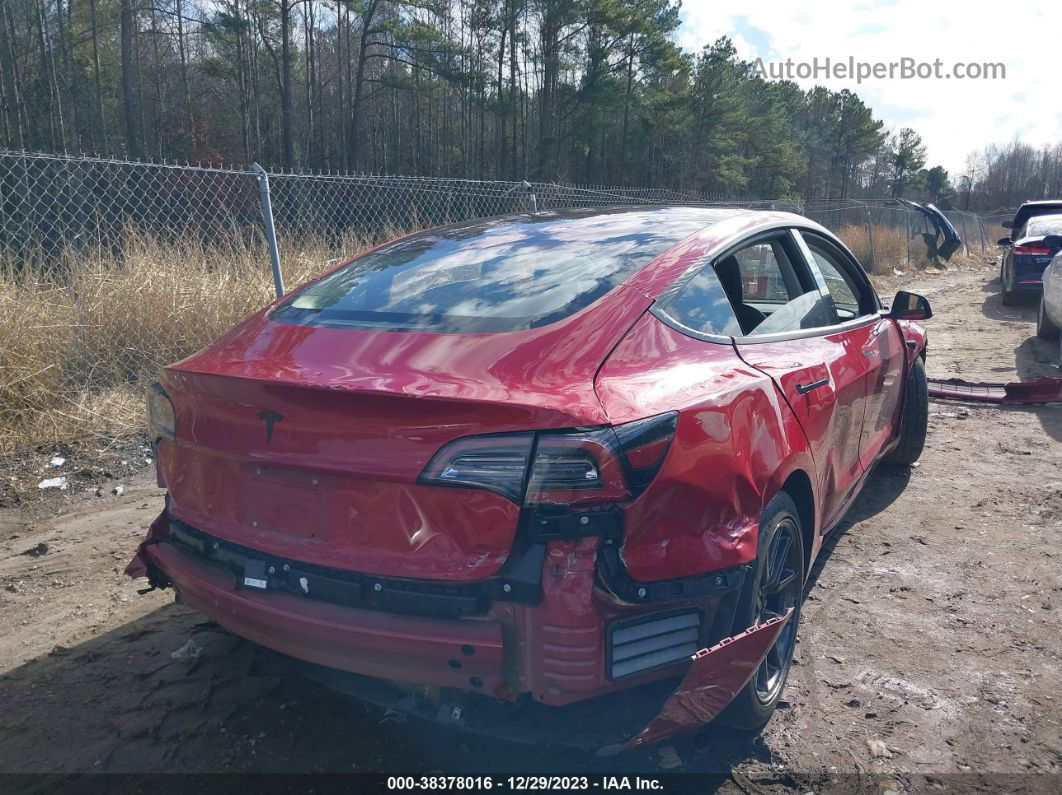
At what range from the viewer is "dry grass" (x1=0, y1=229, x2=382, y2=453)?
5141mm

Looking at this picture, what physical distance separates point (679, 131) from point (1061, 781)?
39.3 metres

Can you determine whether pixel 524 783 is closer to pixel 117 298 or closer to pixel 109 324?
A: pixel 109 324

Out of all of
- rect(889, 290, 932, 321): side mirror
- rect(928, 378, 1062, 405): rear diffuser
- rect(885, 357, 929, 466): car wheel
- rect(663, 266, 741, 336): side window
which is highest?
rect(663, 266, 741, 336): side window

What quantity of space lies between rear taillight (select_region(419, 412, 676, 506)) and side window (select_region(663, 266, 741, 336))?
660 mm

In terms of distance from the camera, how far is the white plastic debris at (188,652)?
2.77m

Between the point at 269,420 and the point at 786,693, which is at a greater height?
the point at 269,420

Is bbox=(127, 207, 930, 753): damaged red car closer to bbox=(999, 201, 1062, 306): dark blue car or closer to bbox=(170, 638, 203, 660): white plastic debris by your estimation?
bbox=(170, 638, 203, 660): white plastic debris

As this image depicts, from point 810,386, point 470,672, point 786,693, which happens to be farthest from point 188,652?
point 810,386

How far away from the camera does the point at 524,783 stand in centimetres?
215

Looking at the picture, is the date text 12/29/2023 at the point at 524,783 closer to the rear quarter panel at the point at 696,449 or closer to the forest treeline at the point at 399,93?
the rear quarter panel at the point at 696,449

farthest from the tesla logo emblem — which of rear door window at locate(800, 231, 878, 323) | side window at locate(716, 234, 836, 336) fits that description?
rear door window at locate(800, 231, 878, 323)

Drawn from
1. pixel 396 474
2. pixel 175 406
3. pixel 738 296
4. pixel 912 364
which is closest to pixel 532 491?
pixel 396 474

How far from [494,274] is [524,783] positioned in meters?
1.54

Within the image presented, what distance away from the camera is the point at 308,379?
6.49 ft
